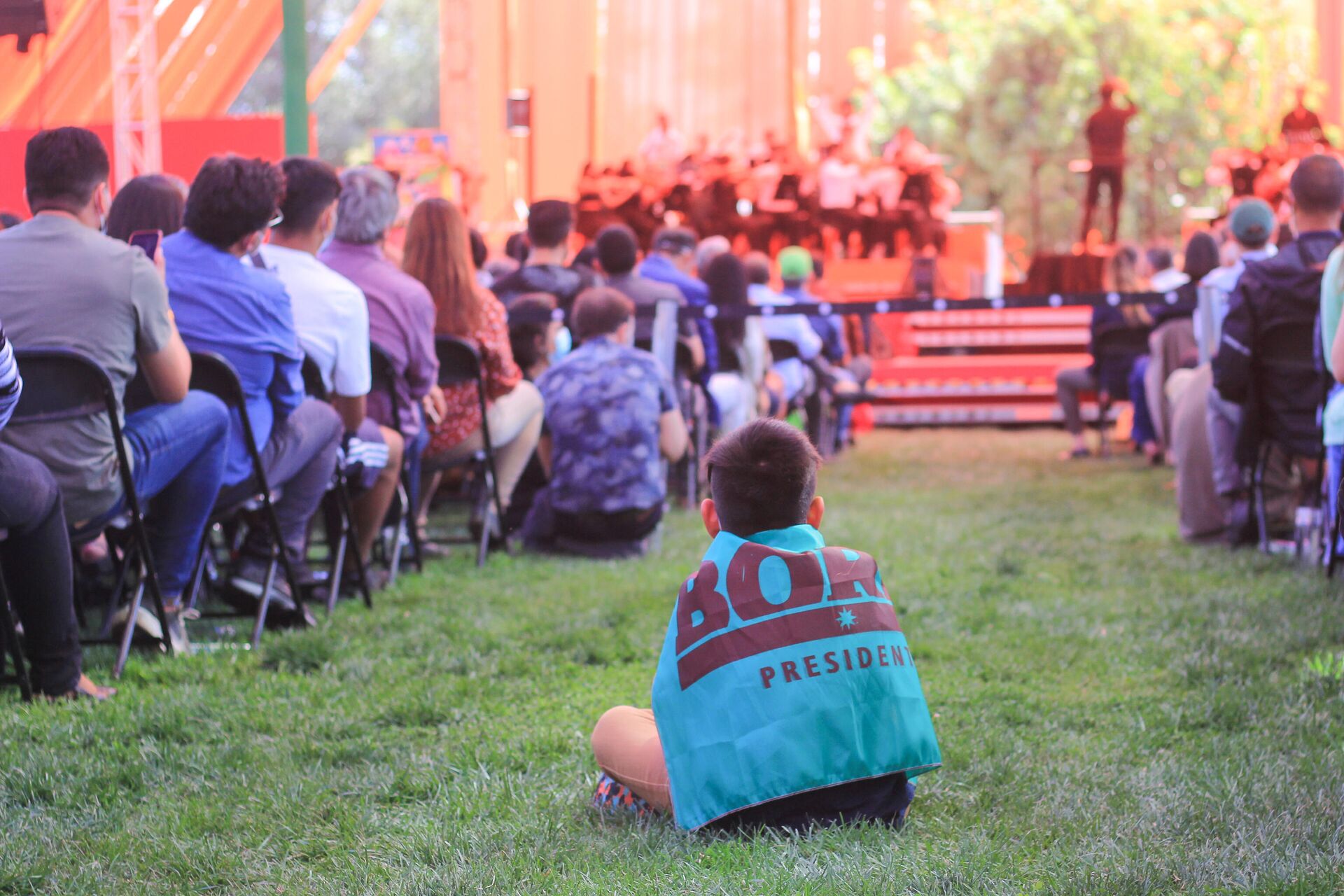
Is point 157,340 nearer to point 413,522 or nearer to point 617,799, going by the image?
point 617,799

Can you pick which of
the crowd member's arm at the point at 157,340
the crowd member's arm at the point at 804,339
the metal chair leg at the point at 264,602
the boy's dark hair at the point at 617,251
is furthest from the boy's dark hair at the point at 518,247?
the crowd member's arm at the point at 157,340

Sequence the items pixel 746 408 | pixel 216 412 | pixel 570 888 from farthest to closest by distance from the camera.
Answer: pixel 746 408 → pixel 216 412 → pixel 570 888

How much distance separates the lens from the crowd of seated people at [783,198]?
15.3 metres

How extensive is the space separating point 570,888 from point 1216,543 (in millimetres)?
3952

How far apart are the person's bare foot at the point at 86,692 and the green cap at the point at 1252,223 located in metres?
4.94

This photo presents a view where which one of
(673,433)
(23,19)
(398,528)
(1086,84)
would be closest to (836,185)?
(673,433)

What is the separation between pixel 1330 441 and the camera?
416cm

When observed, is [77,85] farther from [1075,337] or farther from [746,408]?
[1075,337]

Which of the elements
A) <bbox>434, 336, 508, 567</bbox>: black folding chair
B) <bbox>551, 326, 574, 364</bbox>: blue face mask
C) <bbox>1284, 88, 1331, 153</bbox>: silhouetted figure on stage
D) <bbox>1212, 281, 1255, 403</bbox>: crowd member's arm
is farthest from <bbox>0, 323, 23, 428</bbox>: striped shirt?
<bbox>1284, 88, 1331, 153</bbox>: silhouetted figure on stage

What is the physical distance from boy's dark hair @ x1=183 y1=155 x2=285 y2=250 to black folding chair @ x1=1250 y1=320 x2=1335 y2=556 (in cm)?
300

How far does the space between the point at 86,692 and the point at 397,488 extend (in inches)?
67.5

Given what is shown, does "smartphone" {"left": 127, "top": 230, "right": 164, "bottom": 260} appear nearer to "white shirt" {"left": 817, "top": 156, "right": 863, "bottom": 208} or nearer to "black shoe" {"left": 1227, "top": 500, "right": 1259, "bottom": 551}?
"black shoe" {"left": 1227, "top": 500, "right": 1259, "bottom": 551}

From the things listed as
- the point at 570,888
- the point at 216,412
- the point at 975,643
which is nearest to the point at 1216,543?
the point at 975,643

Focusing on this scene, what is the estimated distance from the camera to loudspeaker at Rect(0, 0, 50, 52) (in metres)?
4.29
